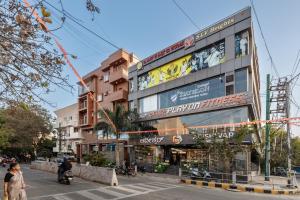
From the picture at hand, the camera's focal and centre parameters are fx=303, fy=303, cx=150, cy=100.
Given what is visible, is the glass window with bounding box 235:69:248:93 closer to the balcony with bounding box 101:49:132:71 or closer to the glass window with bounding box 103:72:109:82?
the balcony with bounding box 101:49:132:71

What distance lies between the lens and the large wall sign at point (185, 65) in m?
27.0

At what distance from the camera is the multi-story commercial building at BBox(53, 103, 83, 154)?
56.2m

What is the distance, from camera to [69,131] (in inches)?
2351

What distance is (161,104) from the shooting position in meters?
34.1

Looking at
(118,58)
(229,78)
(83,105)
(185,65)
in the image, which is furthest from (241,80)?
(83,105)

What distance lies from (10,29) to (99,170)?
1476 cm

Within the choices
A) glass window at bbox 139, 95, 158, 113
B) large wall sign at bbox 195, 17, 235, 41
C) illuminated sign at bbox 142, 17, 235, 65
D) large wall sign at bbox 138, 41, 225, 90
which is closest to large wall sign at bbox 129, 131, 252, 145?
glass window at bbox 139, 95, 158, 113

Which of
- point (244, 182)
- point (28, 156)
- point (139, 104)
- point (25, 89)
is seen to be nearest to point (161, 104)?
point (139, 104)

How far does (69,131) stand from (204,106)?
38854mm

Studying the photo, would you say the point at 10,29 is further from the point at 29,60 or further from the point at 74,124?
the point at 74,124

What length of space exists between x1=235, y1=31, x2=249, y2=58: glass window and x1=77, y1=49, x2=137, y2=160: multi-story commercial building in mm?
18676

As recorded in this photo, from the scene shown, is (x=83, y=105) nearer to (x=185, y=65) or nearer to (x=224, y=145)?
(x=185, y=65)

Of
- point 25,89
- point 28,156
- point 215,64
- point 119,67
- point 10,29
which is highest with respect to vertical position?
point 119,67

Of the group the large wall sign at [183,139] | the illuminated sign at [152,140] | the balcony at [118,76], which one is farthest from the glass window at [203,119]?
the balcony at [118,76]
